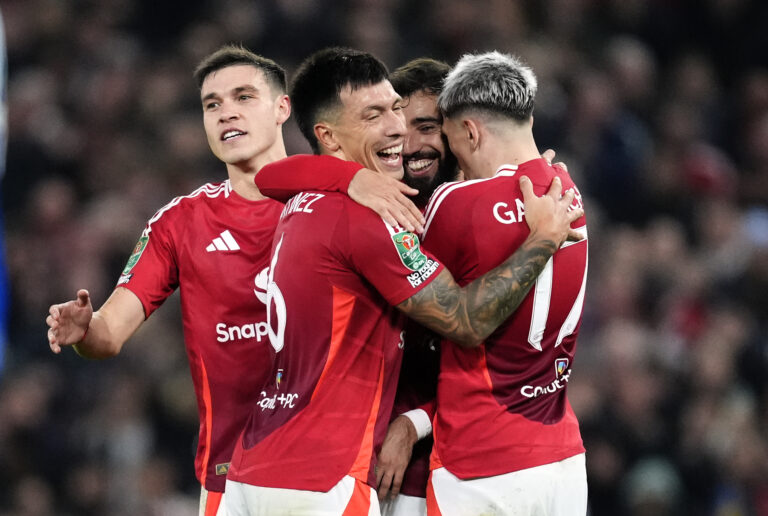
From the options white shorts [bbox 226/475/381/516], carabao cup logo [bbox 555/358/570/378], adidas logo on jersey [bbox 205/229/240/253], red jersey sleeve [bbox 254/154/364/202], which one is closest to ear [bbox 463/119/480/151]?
red jersey sleeve [bbox 254/154/364/202]

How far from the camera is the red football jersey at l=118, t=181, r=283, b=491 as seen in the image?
4.48m

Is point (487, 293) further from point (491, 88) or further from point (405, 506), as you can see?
point (405, 506)

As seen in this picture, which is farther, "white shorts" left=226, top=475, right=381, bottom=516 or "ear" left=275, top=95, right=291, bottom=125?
"ear" left=275, top=95, right=291, bottom=125

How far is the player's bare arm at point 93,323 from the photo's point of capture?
13.4 feet

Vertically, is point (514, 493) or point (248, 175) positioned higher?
point (248, 175)

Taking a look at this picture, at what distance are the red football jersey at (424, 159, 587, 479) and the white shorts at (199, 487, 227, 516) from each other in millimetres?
969

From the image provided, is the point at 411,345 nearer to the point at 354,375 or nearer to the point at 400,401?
the point at 400,401

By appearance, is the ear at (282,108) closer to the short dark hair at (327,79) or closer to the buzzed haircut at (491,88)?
the short dark hair at (327,79)

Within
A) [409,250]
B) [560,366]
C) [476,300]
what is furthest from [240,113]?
[560,366]

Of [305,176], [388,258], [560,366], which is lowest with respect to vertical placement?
[560,366]

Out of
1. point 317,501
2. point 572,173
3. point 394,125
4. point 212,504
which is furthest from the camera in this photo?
point 572,173

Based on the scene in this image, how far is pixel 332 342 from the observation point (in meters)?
3.72

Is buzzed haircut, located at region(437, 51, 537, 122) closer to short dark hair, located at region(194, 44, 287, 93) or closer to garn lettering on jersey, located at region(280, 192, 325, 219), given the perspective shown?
garn lettering on jersey, located at region(280, 192, 325, 219)

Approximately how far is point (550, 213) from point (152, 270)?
1687mm
